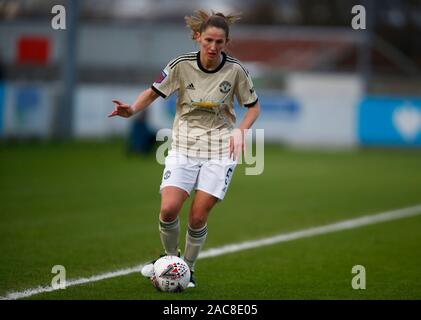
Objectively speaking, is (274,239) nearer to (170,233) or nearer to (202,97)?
(170,233)

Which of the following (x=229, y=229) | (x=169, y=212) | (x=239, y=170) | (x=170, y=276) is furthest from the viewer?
(x=239, y=170)

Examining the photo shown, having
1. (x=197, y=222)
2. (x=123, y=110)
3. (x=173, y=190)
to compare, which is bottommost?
(x=197, y=222)

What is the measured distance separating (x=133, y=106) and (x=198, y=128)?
22.5 inches

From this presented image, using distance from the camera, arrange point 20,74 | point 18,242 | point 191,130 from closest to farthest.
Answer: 1. point 191,130
2. point 18,242
3. point 20,74

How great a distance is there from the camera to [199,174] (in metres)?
7.89

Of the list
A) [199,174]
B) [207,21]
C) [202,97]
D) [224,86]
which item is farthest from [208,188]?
[207,21]

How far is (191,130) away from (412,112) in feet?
68.6

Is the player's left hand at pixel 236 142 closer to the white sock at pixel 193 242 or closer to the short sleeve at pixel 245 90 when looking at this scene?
the short sleeve at pixel 245 90

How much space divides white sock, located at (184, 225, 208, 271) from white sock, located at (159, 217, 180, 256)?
123 mm

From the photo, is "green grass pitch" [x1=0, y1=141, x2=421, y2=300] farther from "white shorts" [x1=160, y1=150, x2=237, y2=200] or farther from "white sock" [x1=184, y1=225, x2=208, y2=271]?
"white shorts" [x1=160, y1=150, x2=237, y2=200]

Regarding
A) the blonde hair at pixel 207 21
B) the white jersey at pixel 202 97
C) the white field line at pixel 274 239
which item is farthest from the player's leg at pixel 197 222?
the blonde hair at pixel 207 21

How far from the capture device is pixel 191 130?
7.93m

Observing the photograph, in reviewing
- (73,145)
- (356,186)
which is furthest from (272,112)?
(356,186)

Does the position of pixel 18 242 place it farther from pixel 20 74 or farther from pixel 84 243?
pixel 20 74
